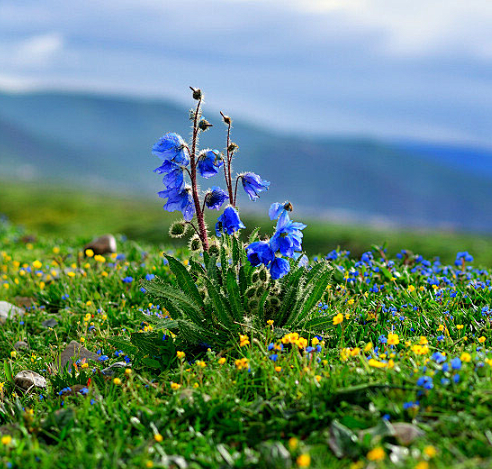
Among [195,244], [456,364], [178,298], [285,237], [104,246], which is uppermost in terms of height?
[285,237]

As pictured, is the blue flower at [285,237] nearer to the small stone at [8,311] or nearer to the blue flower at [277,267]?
the blue flower at [277,267]

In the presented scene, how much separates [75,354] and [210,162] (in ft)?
7.82

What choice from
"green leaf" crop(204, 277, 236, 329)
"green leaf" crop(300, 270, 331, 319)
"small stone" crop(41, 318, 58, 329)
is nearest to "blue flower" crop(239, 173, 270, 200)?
"green leaf" crop(204, 277, 236, 329)

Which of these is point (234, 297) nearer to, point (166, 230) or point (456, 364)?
point (456, 364)

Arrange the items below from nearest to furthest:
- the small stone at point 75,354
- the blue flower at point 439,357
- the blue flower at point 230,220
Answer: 1. the blue flower at point 439,357
2. the blue flower at point 230,220
3. the small stone at point 75,354

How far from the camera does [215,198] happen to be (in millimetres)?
4785

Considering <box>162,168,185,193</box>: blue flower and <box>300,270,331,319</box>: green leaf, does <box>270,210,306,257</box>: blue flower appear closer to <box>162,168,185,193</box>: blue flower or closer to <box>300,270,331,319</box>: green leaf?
<box>300,270,331,319</box>: green leaf

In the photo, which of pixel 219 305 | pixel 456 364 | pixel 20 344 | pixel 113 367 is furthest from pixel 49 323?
pixel 456 364

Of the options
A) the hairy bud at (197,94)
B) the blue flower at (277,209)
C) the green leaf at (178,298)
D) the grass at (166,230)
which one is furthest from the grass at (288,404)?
the grass at (166,230)

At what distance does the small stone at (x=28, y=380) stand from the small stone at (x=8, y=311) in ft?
6.71

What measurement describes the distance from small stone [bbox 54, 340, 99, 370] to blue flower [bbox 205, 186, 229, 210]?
6.41ft

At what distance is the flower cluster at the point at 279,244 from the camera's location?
4.33 m

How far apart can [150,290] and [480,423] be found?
2.81m

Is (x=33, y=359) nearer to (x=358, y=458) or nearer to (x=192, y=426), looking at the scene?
(x=192, y=426)
